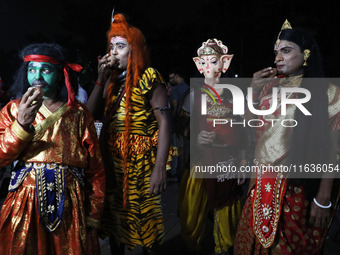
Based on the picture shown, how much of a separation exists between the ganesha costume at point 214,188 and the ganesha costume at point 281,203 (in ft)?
3.19

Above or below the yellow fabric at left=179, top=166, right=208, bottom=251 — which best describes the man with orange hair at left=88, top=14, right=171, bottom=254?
above

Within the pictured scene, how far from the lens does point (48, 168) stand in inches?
87.0

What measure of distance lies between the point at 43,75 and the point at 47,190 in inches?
30.2

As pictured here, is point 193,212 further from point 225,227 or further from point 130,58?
point 130,58

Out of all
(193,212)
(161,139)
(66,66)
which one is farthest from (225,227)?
(66,66)

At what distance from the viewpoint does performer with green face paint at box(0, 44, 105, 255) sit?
218cm

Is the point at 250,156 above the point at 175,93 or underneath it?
underneath

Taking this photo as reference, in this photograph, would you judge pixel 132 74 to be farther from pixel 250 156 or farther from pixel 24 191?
pixel 250 156

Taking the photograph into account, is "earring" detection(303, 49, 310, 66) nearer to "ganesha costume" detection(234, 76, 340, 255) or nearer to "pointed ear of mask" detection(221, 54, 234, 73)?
"ganesha costume" detection(234, 76, 340, 255)

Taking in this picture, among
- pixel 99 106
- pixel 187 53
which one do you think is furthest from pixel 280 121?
pixel 187 53

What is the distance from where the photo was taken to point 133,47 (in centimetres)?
277

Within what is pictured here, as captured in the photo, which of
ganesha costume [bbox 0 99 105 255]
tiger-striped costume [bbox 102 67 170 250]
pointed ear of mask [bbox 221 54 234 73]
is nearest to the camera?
ganesha costume [bbox 0 99 105 255]

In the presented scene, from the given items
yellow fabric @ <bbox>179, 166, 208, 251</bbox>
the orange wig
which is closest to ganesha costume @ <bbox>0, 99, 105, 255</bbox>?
the orange wig

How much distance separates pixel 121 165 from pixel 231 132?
1.30m
